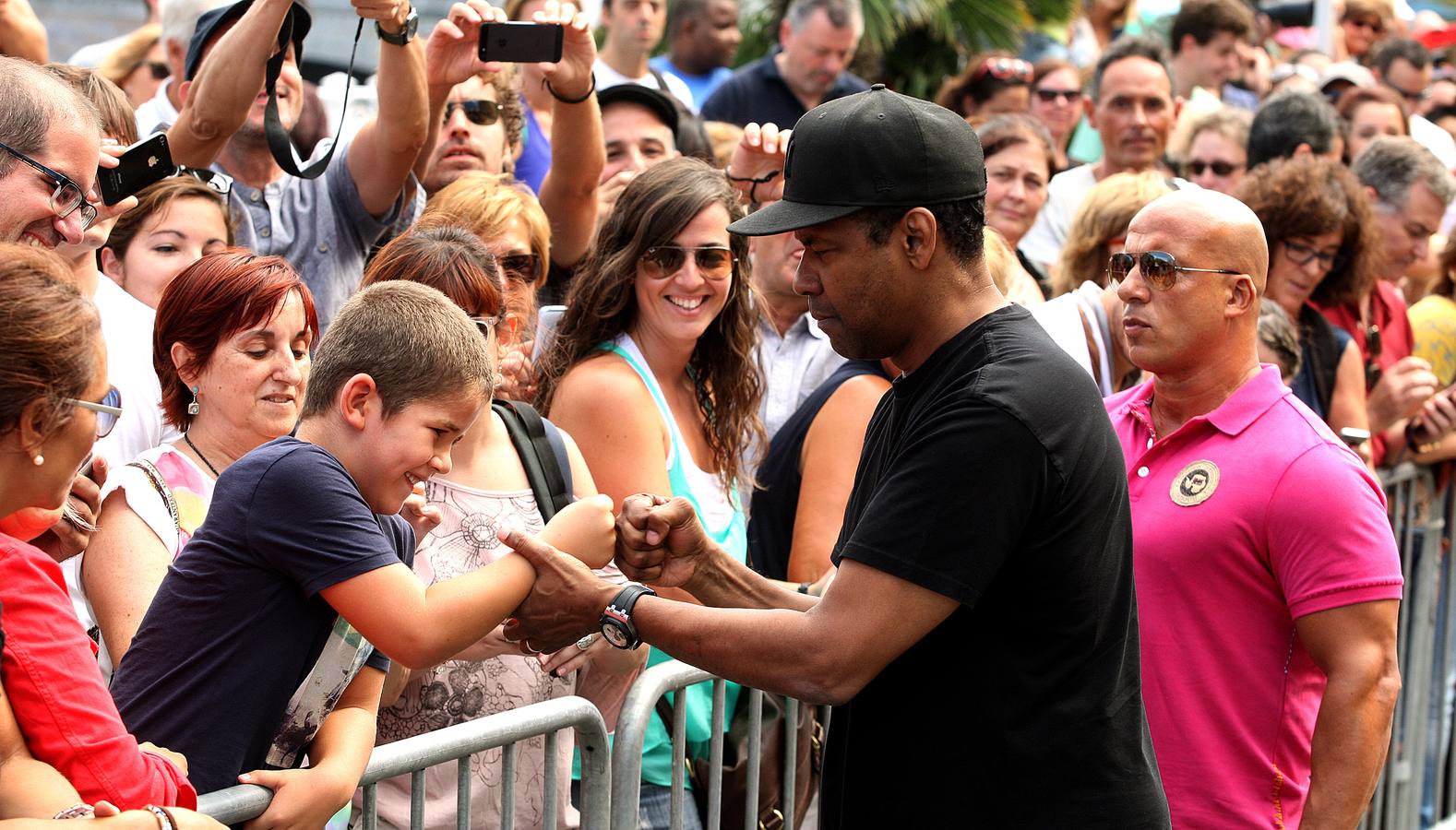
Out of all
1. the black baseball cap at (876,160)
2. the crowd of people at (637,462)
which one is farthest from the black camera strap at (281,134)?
the black baseball cap at (876,160)

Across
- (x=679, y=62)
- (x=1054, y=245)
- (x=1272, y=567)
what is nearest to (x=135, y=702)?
(x=1272, y=567)

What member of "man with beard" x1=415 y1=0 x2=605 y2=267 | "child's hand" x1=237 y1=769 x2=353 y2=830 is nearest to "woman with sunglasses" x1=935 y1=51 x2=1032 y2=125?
"man with beard" x1=415 y1=0 x2=605 y2=267

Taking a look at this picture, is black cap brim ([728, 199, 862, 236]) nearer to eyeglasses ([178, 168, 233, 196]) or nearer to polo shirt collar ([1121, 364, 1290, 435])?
polo shirt collar ([1121, 364, 1290, 435])

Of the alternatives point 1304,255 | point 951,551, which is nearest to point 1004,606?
point 951,551

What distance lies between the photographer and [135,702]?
104 inches

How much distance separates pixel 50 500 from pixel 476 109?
3.58 metres

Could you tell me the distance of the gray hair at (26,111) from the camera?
2996mm

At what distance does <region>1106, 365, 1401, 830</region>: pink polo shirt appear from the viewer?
3.52 metres

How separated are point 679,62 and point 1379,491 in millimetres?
6283

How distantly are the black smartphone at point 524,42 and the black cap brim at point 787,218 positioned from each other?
7.12 feet

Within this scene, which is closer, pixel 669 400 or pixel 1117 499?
pixel 1117 499

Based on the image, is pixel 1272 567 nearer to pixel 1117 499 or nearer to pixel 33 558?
pixel 1117 499

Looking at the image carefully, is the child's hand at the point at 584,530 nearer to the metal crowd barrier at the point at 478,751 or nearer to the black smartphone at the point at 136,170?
the metal crowd barrier at the point at 478,751

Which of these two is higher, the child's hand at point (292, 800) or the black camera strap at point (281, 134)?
the black camera strap at point (281, 134)
